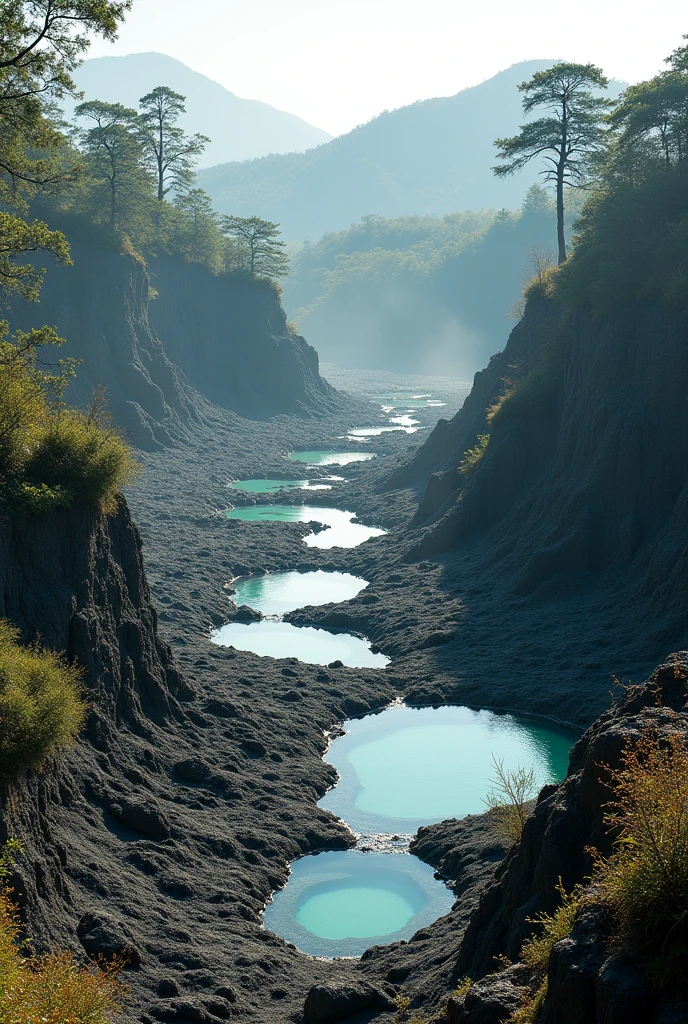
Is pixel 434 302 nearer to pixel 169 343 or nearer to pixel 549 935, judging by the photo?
pixel 169 343

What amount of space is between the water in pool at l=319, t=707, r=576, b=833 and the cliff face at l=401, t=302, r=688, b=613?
5773 millimetres

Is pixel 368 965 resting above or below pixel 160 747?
below

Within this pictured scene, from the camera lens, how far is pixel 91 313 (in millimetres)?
64250

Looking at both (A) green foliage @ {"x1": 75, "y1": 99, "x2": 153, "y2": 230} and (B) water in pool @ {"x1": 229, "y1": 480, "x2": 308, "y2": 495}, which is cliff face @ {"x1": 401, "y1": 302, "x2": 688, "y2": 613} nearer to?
(B) water in pool @ {"x1": 229, "y1": 480, "x2": 308, "y2": 495}

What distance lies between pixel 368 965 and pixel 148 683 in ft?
27.4

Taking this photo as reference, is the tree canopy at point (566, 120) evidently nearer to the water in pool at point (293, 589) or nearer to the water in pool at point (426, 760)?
the water in pool at point (293, 589)

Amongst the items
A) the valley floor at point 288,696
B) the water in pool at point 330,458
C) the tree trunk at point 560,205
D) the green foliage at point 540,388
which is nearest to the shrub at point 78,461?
the valley floor at point 288,696

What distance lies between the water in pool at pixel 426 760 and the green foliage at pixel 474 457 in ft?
53.6

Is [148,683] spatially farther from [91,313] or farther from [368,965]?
[91,313]

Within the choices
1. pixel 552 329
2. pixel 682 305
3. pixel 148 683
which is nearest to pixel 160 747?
pixel 148 683

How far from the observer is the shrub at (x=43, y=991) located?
1033 cm

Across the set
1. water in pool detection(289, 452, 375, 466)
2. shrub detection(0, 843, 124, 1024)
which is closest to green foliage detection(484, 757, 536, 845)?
shrub detection(0, 843, 124, 1024)

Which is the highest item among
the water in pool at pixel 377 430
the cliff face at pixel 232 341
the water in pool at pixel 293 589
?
the cliff face at pixel 232 341

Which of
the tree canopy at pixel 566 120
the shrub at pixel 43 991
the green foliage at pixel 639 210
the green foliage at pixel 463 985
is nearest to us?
the shrub at pixel 43 991
